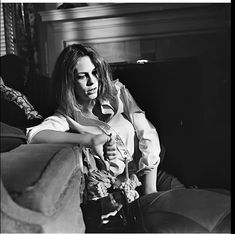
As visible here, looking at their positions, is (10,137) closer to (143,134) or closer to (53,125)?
(53,125)

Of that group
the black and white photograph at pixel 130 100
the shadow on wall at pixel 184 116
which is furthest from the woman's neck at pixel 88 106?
the shadow on wall at pixel 184 116

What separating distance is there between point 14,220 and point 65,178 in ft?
0.61

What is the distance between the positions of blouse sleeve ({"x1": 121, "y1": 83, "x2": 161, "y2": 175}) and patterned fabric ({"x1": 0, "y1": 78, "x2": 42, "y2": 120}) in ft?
0.92

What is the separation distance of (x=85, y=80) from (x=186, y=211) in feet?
1.67

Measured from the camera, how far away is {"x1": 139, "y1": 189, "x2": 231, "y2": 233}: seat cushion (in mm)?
1256

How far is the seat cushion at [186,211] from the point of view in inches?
49.4

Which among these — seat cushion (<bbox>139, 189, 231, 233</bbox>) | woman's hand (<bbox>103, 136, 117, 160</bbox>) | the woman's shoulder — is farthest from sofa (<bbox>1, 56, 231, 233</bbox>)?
the woman's shoulder

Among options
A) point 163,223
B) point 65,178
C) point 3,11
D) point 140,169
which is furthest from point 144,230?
point 3,11

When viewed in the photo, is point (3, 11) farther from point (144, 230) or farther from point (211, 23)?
point (144, 230)

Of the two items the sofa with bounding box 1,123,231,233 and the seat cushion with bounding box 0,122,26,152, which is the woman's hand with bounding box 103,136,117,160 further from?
the seat cushion with bounding box 0,122,26,152

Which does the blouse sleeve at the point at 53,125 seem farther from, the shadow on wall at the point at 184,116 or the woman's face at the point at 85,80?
the shadow on wall at the point at 184,116

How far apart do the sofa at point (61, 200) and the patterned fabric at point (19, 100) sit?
7 cm

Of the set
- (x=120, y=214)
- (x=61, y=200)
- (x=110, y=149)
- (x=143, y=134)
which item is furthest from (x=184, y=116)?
(x=61, y=200)

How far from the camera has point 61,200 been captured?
3.48 feet
